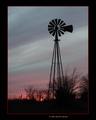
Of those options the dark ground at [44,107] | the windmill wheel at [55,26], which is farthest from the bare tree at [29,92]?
the windmill wheel at [55,26]

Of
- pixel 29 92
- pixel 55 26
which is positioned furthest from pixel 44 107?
pixel 55 26

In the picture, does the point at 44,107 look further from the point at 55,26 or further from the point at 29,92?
the point at 55,26

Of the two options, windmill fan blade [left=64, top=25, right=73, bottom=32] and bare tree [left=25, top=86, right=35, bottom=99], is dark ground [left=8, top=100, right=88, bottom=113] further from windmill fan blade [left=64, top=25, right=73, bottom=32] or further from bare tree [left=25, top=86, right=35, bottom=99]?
windmill fan blade [left=64, top=25, right=73, bottom=32]

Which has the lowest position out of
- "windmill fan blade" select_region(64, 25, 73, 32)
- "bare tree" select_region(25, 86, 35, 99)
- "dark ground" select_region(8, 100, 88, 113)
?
"dark ground" select_region(8, 100, 88, 113)

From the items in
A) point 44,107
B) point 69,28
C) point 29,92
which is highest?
point 69,28

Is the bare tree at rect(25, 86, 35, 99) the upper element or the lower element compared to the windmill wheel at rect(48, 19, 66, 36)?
lower

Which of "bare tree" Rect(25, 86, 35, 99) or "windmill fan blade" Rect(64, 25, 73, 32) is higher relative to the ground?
"windmill fan blade" Rect(64, 25, 73, 32)

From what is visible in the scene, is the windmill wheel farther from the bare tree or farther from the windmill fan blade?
the bare tree

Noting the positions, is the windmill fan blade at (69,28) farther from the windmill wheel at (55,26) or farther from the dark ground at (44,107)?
the dark ground at (44,107)

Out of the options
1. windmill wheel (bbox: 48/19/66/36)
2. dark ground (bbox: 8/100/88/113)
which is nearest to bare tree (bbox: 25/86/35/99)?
dark ground (bbox: 8/100/88/113)

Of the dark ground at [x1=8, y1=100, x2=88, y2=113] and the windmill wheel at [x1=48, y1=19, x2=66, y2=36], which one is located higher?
the windmill wheel at [x1=48, y1=19, x2=66, y2=36]
